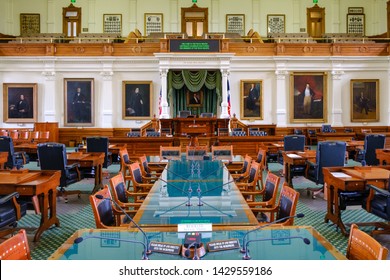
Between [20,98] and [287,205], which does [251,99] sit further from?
[287,205]

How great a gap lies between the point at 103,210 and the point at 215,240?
4.65ft

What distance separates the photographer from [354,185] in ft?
15.8

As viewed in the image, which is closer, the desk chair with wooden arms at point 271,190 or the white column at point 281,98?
the desk chair with wooden arms at point 271,190

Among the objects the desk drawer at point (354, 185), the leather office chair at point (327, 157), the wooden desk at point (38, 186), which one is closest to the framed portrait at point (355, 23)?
the leather office chair at point (327, 157)

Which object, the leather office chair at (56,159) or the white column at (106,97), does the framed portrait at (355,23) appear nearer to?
the white column at (106,97)

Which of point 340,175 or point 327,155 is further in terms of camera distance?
point 327,155

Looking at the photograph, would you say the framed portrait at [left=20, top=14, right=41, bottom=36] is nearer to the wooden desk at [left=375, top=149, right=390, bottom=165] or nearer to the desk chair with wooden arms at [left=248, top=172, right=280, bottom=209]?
the wooden desk at [left=375, top=149, right=390, bottom=165]

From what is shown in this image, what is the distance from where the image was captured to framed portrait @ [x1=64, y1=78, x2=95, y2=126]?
1728 centimetres

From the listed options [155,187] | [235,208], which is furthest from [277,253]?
[155,187]

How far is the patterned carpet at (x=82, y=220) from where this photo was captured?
15.5 ft

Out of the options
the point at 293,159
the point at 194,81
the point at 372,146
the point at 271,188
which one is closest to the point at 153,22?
the point at 194,81

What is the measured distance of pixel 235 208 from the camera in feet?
11.5

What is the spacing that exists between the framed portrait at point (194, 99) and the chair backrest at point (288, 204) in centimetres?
1438

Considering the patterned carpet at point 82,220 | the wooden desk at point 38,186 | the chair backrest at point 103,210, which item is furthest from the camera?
the patterned carpet at point 82,220
